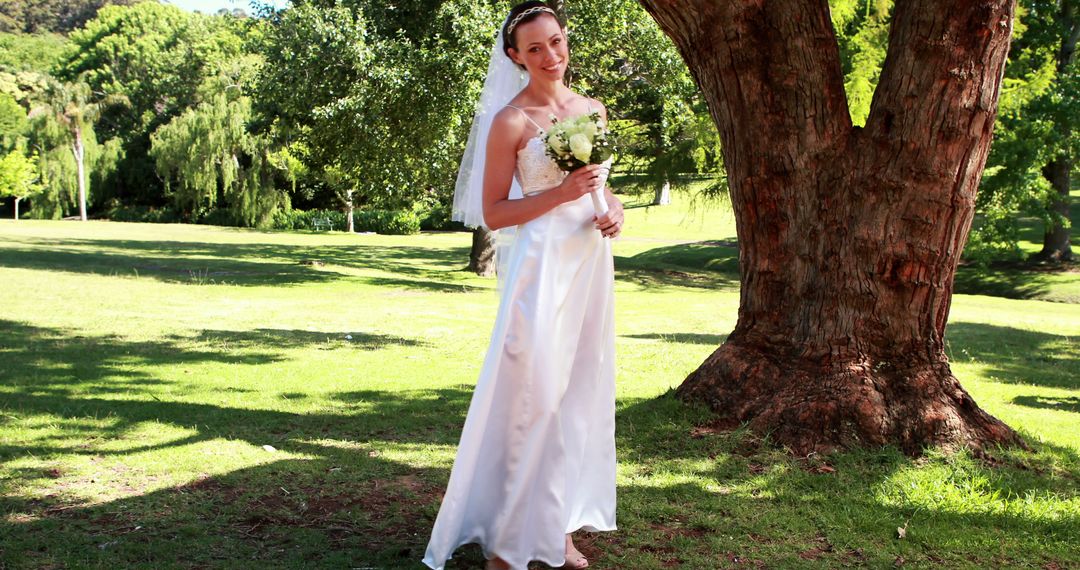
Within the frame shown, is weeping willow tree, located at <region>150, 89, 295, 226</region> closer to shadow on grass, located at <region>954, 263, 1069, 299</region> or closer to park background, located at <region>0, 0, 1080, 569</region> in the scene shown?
park background, located at <region>0, 0, 1080, 569</region>

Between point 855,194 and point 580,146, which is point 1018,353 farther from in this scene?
point 580,146

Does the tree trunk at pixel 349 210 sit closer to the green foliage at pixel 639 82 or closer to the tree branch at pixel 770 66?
the green foliage at pixel 639 82

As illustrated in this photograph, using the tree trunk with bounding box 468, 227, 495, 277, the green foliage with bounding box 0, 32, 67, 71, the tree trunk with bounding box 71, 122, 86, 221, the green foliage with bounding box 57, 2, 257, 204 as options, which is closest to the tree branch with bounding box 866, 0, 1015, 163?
the tree trunk with bounding box 468, 227, 495, 277

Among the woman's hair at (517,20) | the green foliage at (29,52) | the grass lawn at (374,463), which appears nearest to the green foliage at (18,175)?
the green foliage at (29,52)

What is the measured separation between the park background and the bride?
1.41 ft

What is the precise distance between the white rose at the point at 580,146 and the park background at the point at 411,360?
6.16 ft

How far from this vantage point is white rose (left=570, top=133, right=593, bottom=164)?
3785mm

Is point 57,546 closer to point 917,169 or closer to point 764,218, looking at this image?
point 764,218

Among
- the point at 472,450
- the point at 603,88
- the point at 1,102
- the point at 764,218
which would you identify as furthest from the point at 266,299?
the point at 1,102

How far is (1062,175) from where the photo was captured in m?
29.4

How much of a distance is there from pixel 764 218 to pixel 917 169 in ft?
3.29

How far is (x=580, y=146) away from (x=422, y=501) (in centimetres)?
228

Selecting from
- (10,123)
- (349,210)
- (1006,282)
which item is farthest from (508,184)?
(10,123)

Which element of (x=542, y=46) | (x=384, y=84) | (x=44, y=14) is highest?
(x=44, y=14)
